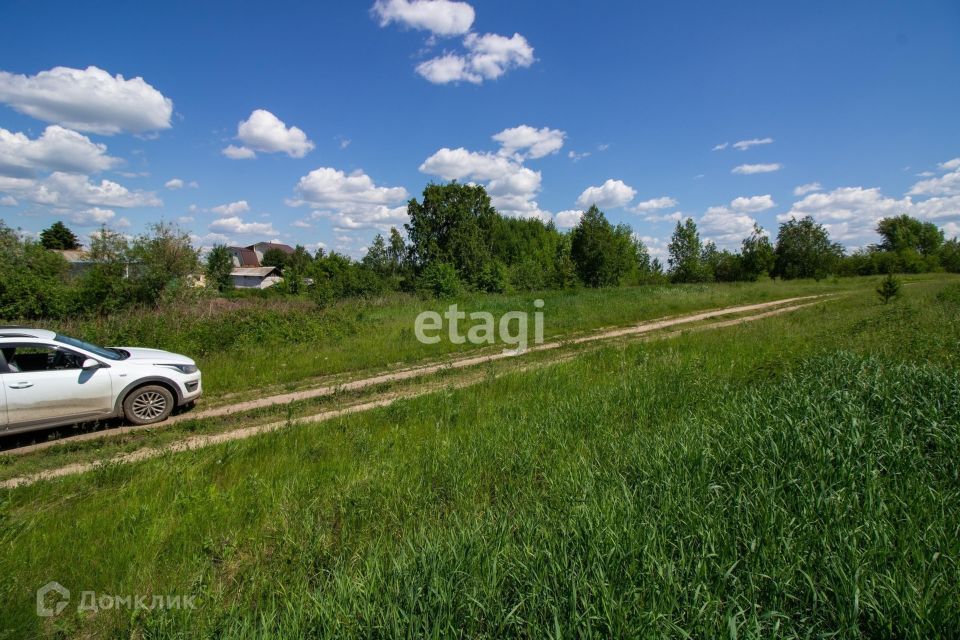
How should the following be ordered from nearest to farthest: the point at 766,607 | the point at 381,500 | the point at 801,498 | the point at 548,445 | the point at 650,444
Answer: the point at 766,607
the point at 801,498
the point at 381,500
the point at 650,444
the point at 548,445

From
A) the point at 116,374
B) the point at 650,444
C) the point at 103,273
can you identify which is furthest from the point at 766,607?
the point at 103,273

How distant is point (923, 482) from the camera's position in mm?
3242

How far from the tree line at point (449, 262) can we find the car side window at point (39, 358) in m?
13.1

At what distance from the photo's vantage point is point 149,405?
7.66m

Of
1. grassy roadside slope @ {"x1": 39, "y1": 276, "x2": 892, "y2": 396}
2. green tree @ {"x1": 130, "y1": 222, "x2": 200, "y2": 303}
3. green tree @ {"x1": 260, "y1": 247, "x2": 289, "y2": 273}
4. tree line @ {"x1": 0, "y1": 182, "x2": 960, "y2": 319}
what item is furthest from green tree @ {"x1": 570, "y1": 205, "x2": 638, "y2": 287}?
green tree @ {"x1": 260, "y1": 247, "x2": 289, "y2": 273}

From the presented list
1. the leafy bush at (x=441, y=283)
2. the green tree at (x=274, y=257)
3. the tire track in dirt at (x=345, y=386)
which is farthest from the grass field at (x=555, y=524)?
the green tree at (x=274, y=257)

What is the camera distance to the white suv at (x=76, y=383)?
655cm

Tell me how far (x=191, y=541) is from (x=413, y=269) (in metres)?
51.4

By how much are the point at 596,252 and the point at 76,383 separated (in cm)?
4984

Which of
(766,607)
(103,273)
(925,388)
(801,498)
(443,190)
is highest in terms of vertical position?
(443,190)

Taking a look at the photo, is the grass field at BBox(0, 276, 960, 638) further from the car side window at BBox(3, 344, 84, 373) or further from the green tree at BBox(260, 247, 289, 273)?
the green tree at BBox(260, 247, 289, 273)

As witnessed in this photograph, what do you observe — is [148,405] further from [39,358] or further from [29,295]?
[29,295]

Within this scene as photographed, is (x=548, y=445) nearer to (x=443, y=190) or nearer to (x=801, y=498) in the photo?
(x=801, y=498)

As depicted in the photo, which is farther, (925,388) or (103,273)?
(103,273)
